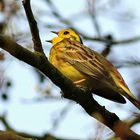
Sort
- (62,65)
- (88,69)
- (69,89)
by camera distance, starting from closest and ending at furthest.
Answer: (69,89)
(88,69)
(62,65)

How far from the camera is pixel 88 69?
6.42m

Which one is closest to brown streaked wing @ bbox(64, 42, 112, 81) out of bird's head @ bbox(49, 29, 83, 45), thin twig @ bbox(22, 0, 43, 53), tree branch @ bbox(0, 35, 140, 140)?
bird's head @ bbox(49, 29, 83, 45)

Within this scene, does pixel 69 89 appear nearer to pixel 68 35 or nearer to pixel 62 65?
pixel 62 65

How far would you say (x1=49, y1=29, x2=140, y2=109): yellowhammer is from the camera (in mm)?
5625

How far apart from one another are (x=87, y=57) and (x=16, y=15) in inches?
58.0

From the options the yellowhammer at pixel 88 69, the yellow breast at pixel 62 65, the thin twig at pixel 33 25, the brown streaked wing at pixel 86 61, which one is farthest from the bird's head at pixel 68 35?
→ the thin twig at pixel 33 25

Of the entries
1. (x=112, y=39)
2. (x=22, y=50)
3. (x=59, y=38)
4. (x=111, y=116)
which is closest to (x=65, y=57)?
(x=59, y=38)

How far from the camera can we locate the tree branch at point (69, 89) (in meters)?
3.55

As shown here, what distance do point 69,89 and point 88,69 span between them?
212 cm

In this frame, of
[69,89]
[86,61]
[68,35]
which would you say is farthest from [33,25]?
[68,35]

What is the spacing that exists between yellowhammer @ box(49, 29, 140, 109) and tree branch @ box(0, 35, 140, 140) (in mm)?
597

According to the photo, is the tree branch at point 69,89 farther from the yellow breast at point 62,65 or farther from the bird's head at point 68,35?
the bird's head at point 68,35

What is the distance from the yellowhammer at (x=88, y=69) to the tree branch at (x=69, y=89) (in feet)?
1.96

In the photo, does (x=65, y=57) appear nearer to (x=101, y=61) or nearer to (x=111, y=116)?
(x=101, y=61)
